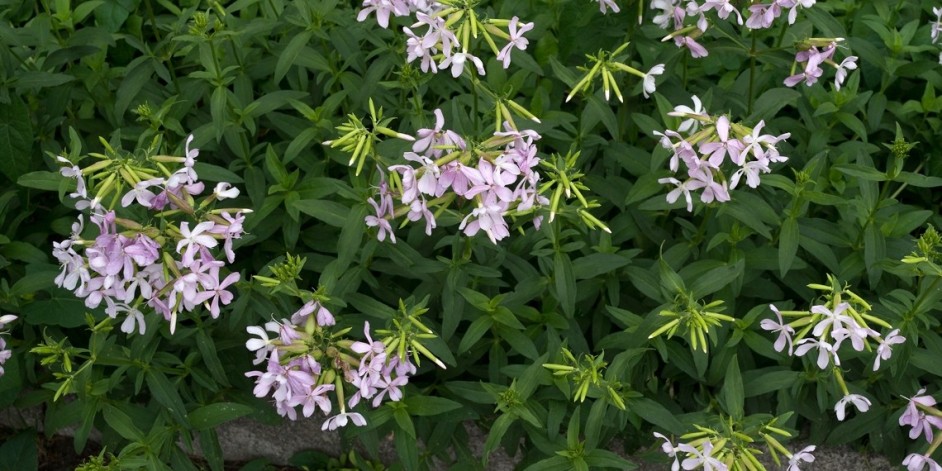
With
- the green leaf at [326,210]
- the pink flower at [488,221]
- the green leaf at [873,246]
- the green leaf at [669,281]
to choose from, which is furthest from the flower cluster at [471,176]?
the green leaf at [873,246]

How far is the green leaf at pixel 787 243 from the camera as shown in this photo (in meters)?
2.96

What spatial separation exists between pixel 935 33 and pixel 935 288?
1183 millimetres

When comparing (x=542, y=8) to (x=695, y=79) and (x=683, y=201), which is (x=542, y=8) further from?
(x=683, y=201)

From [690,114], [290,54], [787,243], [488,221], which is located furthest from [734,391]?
[290,54]

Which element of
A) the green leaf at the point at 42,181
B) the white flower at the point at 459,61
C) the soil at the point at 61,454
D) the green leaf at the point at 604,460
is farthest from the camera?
the soil at the point at 61,454

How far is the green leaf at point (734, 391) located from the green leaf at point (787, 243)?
34 cm

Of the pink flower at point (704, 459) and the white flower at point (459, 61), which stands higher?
the white flower at point (459, 61)

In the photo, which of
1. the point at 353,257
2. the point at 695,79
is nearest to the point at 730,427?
the point at 353,257

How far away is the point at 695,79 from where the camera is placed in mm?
3670

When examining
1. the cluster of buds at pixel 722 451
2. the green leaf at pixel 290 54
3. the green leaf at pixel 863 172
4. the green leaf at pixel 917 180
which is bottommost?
the cluster of buds at pixel 722 451

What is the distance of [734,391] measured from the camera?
2.82 metres

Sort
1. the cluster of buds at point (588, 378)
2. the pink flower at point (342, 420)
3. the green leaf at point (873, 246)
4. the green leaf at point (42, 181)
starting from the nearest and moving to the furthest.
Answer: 1. the pink flower at point (342, 420)
2. the cluster of buds at point (588, 378)
3. the green leaf at point (42, 181)
4. the green leaf at point (873, 246)

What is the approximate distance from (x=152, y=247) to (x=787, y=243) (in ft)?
6.12

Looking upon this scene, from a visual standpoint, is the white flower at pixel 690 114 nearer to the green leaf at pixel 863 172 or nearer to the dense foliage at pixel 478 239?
Result: the dense foliage at pixel 478 239
